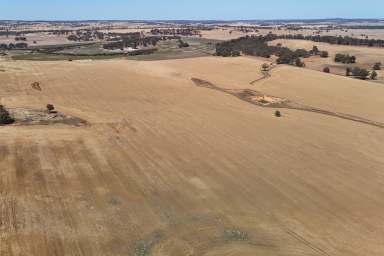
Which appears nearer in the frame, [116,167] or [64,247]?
[64,247]

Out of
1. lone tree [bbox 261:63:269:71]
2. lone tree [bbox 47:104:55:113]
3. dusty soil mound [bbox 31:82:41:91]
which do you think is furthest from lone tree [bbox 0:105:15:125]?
lone tree [bbox 261:63:269:71]

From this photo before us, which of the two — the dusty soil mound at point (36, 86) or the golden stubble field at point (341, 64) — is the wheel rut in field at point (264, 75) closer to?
the golden stubble field at point (341, 64)

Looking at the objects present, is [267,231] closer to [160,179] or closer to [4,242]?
[160,179]

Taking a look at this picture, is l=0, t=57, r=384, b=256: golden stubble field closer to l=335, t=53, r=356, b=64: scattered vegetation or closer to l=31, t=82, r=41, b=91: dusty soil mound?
l=31, t=82, r=41, b=91: dusty soil mound

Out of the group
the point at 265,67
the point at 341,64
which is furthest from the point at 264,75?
the point at 341,64

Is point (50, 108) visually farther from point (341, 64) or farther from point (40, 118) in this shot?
point (341, 64)

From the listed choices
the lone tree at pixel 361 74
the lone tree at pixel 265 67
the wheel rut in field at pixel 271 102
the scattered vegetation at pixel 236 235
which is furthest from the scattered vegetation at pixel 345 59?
the scattered vegetation at pixel 236 235

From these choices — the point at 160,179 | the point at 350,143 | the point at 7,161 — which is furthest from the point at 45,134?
the point at 350,143
